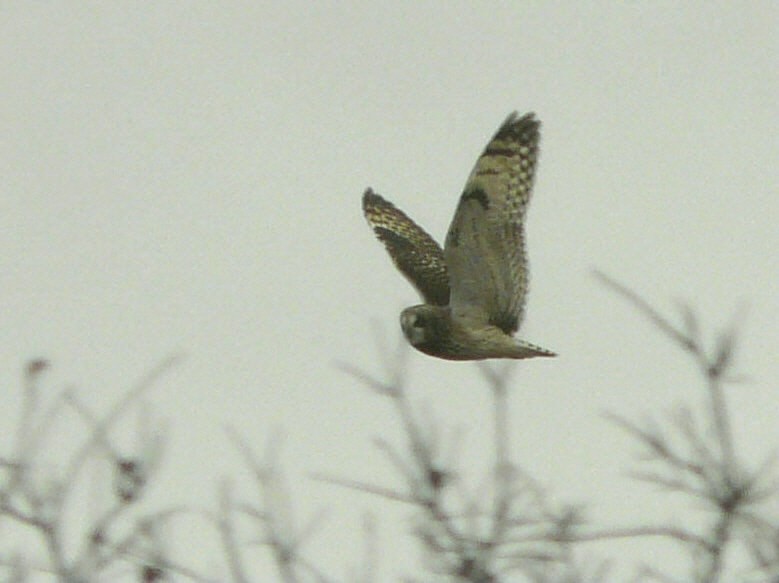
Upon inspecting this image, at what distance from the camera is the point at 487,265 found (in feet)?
29.9

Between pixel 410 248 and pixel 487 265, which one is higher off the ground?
pixel 410 248

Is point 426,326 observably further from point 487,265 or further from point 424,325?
point 487,265

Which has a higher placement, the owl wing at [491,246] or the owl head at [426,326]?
the owl wing at [491,246]

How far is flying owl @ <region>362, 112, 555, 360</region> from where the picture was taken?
9.01m

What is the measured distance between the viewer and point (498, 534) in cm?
407

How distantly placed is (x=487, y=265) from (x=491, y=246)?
121 mm

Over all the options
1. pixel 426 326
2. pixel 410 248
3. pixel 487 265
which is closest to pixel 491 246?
pixel 487 265

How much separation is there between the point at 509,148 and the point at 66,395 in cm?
586

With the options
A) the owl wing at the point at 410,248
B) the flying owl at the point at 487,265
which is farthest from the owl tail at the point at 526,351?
the owl wing at the point at 410,248

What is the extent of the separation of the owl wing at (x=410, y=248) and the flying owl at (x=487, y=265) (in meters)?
0.08

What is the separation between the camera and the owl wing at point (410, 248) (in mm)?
10023

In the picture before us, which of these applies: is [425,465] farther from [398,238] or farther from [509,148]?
[398,238]

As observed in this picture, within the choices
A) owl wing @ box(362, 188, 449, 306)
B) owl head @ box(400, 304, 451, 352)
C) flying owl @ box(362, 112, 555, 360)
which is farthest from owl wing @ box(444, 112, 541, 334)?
owl wing @ box(362, 188, 449, 306)

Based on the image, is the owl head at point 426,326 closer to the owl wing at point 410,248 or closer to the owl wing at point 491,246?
the owl wing at point 491,246
